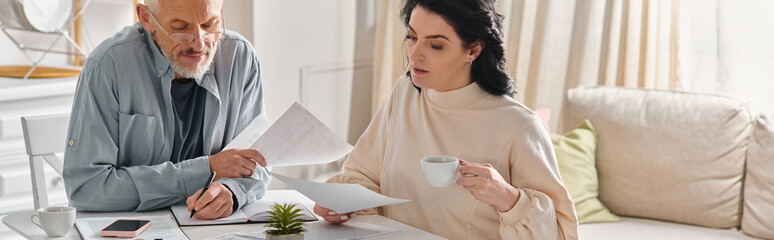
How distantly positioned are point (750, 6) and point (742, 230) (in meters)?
0.87

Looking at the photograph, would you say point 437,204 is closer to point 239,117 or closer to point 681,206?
point 239,117

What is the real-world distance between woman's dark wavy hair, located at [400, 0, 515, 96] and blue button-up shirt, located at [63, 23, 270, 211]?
1.94ft

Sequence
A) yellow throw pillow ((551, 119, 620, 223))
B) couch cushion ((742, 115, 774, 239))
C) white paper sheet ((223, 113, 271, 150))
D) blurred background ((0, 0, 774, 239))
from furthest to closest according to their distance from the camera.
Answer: blurred background ((0, 0, 774, 239)) < yellow throw pillow ((551, 119, 620, 223)) < couch cushion ((742, 115, 774, 239)) < white paper sheet ((223, 113, 271, 150))

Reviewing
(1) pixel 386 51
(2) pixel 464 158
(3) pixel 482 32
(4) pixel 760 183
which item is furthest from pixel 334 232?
(1) pixel 386 51

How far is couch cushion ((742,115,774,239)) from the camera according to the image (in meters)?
2.58

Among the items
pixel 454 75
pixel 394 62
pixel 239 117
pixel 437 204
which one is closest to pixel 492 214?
pixel 437 204

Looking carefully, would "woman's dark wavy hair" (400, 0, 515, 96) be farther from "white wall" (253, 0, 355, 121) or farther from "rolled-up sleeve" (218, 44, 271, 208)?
"white wall" (253, 0, 355, 121)

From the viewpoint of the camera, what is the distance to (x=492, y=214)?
1.65 m

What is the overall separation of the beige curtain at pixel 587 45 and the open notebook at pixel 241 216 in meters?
→ 1.57

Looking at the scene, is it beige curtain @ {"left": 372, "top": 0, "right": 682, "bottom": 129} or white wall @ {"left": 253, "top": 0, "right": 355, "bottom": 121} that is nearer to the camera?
beige curtain @ {"left": 372, "top": 0, "right": 682, "bottom": 129}

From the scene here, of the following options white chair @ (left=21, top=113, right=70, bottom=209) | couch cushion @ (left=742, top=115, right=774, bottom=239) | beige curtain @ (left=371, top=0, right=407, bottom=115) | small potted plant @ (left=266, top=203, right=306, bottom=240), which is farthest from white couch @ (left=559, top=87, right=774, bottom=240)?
white chair @ (left=21, top=113, right=70, bottom=209)

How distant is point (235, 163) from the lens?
1.81 m

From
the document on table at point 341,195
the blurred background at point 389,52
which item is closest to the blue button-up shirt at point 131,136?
the document on table at point 341,195

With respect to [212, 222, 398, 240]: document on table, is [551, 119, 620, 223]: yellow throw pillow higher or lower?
lower
